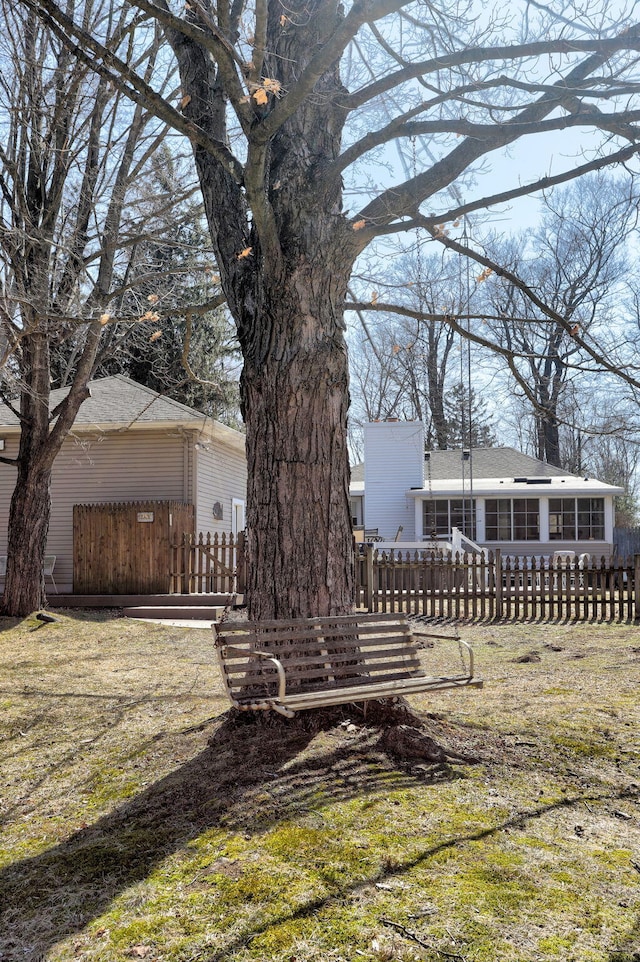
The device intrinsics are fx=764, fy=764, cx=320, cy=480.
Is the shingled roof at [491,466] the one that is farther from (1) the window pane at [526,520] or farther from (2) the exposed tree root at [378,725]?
(2) the exposed tree root at [378,725]

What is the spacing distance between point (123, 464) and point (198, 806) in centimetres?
1446

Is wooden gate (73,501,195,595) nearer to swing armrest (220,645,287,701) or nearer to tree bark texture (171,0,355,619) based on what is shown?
tree bark texture (171,0,355,619)

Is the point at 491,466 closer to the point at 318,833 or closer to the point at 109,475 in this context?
the point at 109,475

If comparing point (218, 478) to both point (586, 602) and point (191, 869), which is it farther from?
point (191, 869)

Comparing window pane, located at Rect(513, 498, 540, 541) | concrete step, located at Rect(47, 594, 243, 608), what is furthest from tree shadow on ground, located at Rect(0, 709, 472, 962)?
window pane, located at Rect(513, 498, 540, 541)

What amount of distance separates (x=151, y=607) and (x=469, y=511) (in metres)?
13.9

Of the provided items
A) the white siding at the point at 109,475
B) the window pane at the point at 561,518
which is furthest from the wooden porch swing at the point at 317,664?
the window pane at the point at 561,518

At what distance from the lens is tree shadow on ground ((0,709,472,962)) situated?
344 centimetres

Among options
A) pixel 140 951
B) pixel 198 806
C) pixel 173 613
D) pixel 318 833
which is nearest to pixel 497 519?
pixel 173 613

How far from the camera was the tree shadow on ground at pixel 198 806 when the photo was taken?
3439 millimetres

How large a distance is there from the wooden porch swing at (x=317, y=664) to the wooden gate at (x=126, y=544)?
36.7ft

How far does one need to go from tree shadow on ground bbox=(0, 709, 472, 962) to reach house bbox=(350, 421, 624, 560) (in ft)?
62.3

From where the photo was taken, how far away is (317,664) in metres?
5.64

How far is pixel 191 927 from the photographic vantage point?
3.15 meters
